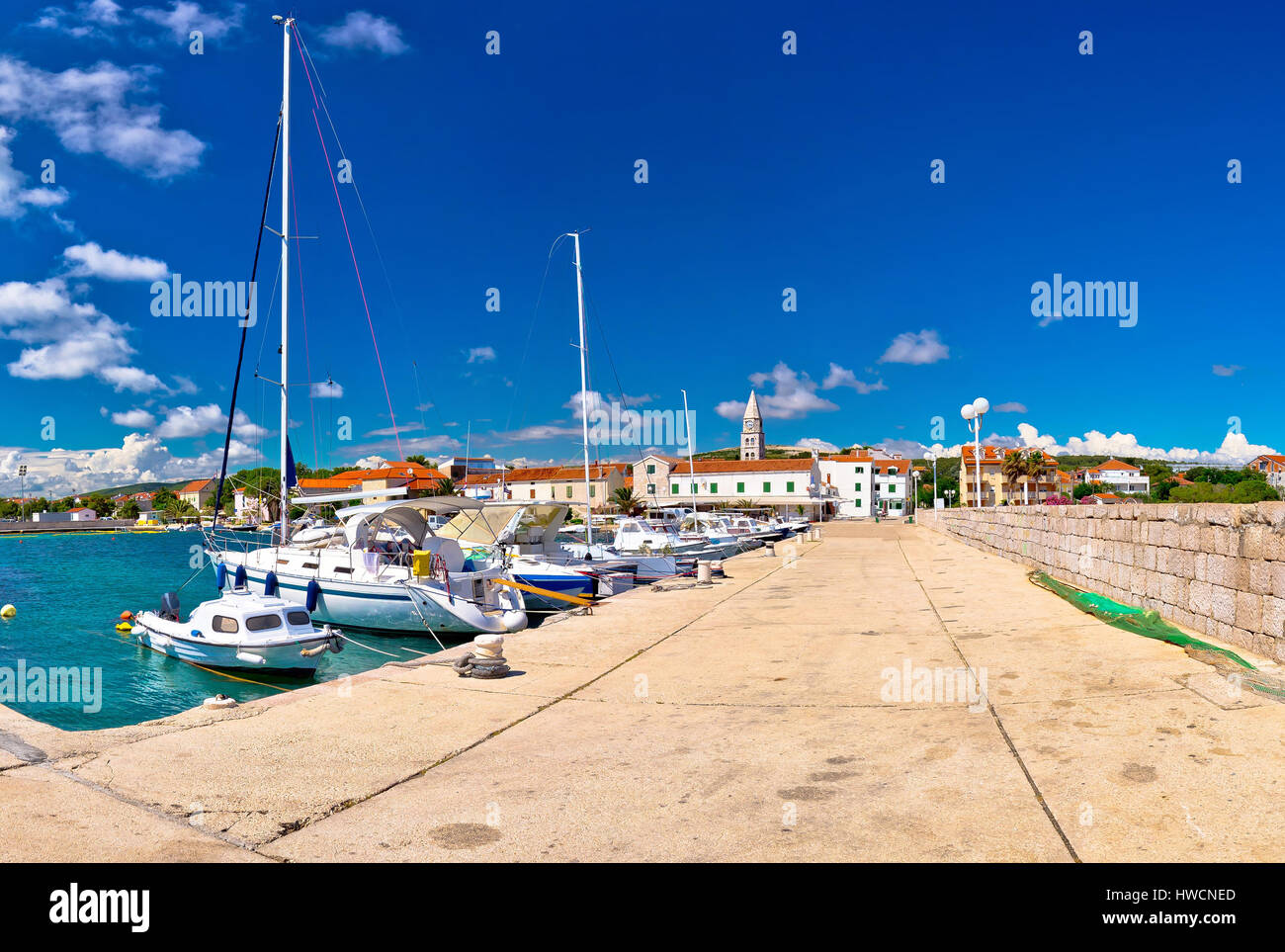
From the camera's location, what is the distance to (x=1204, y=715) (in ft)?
20.5

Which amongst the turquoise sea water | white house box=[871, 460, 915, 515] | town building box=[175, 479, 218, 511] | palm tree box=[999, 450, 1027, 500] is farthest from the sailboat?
town building box=[175, 479, 218, 511]

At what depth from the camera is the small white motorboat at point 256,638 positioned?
15.8 meters

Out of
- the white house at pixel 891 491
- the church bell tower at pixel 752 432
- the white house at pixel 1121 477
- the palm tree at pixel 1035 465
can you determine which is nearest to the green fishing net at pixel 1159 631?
the palm tree at pixel 1035 465

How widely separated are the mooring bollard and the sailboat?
27.9 ft

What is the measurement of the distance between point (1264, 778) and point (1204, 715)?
1.47 m

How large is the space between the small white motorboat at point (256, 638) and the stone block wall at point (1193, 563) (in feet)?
49.9

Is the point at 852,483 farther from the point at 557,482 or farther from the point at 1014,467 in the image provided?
the point at 557,482

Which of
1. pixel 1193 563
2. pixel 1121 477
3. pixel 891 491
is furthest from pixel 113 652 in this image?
pixel 1121 477

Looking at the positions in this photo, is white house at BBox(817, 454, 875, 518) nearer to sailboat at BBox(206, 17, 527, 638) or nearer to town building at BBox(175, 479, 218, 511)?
sailboat at BBox(206, 17, 527, 638)

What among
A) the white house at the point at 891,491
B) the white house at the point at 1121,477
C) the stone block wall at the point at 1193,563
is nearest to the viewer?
the stone block wall at the point at 1193,563

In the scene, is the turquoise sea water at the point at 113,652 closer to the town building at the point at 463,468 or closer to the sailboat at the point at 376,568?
the sailboat at the point at 376,568

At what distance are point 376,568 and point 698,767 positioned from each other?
15717mm
